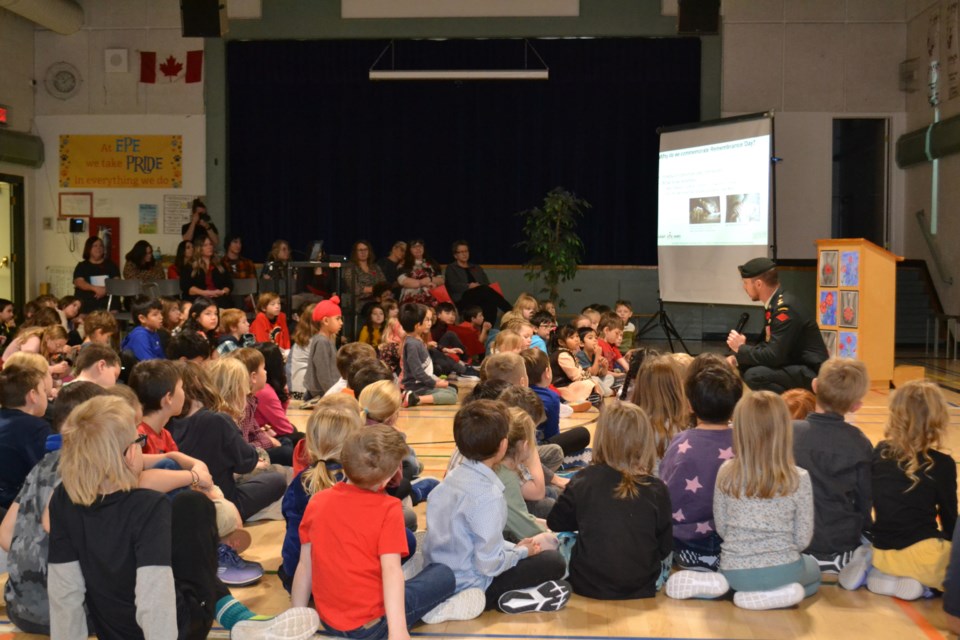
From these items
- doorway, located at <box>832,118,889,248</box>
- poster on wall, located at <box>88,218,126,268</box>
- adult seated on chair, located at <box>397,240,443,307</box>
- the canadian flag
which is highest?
the canadian flag

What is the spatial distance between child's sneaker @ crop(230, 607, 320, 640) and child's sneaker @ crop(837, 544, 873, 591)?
74.4 inches

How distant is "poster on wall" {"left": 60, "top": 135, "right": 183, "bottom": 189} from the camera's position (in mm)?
14062

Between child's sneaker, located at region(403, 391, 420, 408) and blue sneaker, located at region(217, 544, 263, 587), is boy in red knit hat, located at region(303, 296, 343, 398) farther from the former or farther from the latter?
blue sneaker, located at region(217, 544, 263, 587)

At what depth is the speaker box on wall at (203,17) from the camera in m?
11.0

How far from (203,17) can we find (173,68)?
3330mm

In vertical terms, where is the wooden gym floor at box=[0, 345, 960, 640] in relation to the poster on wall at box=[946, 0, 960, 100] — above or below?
below

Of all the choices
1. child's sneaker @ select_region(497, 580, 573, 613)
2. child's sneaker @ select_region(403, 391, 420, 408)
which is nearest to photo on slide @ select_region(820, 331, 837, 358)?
child's sneaker @ select_region(403, 391, 420, 408)

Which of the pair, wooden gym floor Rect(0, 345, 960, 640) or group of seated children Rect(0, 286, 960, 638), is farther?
wooden gym floor Rect(0, 345, 960, 640)

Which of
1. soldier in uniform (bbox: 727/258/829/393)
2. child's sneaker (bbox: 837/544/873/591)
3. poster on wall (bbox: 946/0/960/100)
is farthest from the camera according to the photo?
poster on wall (bbox: 946/0/960/100)

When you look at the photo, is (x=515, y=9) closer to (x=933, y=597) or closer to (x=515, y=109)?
(x=515, y=109)

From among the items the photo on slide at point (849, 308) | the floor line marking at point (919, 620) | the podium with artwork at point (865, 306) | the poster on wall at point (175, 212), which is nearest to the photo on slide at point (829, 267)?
the podium with artwork at point (865, 306)

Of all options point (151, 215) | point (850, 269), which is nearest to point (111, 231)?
point (151, 215)

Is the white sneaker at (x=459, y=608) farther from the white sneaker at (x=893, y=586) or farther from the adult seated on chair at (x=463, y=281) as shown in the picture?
the adult seated on chair at (x=463, y=281)

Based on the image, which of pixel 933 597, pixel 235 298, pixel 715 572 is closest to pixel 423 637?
pixel 715 572
